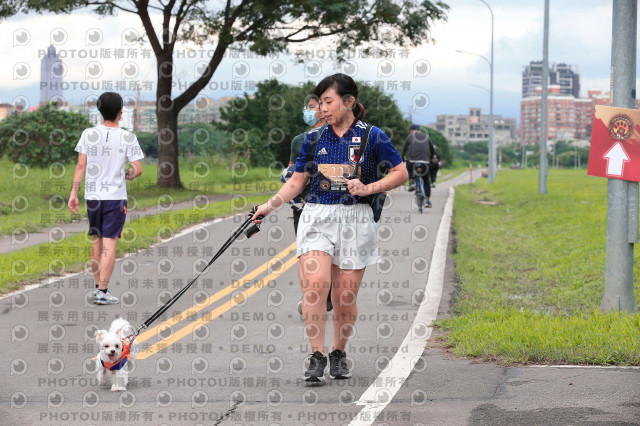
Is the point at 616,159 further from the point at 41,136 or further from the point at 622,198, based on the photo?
the point at 41,136

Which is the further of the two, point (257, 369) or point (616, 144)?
point (616, 144)

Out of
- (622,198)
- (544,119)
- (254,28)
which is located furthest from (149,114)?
(622,198)

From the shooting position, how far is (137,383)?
19.5 ft

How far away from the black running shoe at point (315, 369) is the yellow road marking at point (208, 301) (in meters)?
2.00

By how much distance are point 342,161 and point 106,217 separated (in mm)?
3946

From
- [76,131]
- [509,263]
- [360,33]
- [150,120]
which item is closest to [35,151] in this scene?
[76,131]

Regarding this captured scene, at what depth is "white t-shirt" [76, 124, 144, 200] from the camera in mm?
8867

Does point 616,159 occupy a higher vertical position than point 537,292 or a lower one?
higher

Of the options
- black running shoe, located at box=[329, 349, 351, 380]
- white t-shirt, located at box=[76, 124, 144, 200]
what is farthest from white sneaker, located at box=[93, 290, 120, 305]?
black running shoe, located at box=[329, 349, 351, 380]

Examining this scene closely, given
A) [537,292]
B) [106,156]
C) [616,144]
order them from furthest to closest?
1. [537,292]
2. [106,156]
3. [616,144]

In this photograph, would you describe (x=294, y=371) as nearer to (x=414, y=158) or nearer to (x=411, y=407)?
(x=411, y=407)

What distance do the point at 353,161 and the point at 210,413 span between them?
183 cm

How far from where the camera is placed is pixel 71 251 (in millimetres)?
12352

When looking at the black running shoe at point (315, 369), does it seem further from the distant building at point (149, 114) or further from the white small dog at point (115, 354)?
the distant building at point (149, 114)
